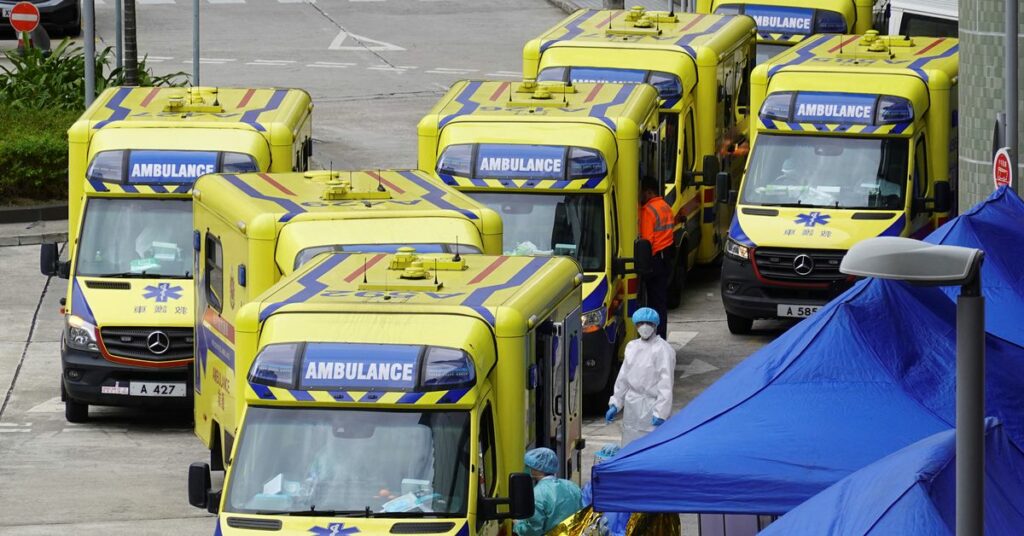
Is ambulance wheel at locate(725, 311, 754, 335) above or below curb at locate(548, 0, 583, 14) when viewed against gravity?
above

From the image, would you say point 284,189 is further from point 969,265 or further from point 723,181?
point 969,265

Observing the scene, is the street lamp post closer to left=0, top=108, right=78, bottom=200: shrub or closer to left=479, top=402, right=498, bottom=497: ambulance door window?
left=479, top=402, right=498, bottom=497: ambulance door window

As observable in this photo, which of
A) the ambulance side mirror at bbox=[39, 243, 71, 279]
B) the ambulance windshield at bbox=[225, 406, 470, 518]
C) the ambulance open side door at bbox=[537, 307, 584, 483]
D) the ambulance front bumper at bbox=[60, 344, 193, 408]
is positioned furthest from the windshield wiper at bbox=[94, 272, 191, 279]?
the ambulance windshield at bbox=[225, 406, 470, 518]

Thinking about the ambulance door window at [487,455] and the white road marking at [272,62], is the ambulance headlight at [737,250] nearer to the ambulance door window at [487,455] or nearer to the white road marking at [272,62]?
the ambulance door window at [487,455]

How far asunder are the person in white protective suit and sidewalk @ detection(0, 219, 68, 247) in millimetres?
12634

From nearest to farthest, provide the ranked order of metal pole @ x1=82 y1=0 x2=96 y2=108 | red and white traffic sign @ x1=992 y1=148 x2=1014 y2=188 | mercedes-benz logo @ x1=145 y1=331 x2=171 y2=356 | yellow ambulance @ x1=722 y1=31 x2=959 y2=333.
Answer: red and white traffic sign @ x1=992 y1=148 x2=1014 y2=188
mercedes-benz logo @ x1=145 y1=331 x2=171 y2=356
yellow ambulance @ x1=722 y1=31 x2=959 y2=333
metal pole @ x1=82 y1=0 x2=96 y2=108

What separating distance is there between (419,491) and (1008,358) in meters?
3.63

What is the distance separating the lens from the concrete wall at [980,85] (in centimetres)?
1914

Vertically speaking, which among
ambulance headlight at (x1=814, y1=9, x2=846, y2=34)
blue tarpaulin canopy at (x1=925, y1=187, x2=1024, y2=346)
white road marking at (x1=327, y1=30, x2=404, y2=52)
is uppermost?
blue tarpaulin canopy at (x1=925, y1=187, x2=1024, y2=346)

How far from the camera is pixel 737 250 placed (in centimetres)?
2205

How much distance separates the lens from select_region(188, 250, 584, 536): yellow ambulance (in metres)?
11.7

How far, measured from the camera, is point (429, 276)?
13352 mm

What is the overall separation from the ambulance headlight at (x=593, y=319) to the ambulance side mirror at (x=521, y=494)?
7275 mm

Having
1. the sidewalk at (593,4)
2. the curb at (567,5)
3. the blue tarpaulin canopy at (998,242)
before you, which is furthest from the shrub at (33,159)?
the curb at (567,5)
